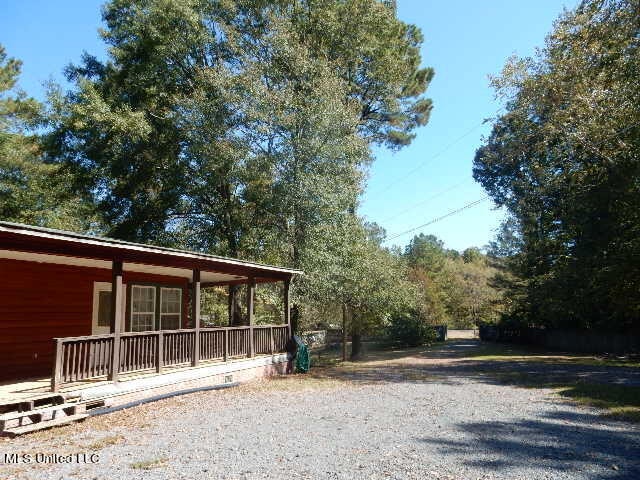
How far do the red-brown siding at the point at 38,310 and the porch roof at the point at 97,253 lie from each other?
1.33 feet

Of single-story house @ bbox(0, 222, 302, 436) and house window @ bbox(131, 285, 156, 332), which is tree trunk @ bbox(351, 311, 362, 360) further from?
house window @ bbox(131, 285, 156, 332)

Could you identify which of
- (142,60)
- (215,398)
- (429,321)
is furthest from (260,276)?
(429,321)

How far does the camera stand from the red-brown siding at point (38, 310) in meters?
9.77

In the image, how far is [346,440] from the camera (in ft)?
20.2

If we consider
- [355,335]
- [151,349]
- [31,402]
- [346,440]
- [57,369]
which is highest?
[151,349]

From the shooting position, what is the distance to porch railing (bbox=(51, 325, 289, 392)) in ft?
26.2

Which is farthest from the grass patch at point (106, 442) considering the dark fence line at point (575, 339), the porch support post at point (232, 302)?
the dark fence line at point (575, 339)

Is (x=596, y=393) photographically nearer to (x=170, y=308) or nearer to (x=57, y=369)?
(x=57, y=369)

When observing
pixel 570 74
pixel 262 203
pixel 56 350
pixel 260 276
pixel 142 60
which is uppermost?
pixel 142 60

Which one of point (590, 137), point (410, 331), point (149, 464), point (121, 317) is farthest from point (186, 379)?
point (410, 331)

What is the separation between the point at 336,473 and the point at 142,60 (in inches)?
737

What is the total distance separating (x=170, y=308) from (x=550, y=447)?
11196 mm

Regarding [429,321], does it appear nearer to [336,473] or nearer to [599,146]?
[599,146]

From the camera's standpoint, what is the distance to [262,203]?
1761 centimetres
